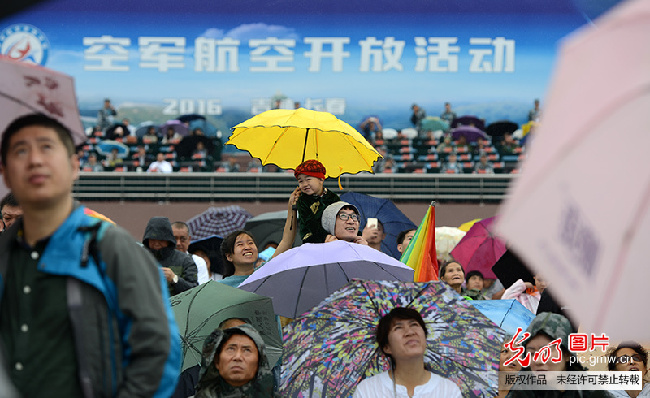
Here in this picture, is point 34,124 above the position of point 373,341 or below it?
above

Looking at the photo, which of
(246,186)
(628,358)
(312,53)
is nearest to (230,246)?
(628,358)

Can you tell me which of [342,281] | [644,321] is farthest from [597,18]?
[342,281]

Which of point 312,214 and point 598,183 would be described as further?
point 312,214

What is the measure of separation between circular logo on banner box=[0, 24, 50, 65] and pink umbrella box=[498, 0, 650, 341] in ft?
79.5

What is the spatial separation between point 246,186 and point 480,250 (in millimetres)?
13285

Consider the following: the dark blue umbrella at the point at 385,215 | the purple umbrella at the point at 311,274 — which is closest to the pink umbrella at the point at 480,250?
the dark blue umbrella at the point at 385,215

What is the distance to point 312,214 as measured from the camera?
19.9 feet

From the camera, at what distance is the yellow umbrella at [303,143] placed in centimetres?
693

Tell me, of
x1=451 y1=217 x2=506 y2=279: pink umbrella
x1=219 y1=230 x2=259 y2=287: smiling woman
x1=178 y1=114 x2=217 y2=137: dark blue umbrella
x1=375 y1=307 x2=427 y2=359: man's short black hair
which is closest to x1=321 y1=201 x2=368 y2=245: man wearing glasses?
x1=219 y1=230 x2=259 y2=287: smiling woman

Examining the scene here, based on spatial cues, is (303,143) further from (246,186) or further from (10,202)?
(246,186)

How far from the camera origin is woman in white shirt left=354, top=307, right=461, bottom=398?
13.6 ft

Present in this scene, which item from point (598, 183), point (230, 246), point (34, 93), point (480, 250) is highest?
point (34, 93)

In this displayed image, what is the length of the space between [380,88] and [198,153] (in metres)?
5.60

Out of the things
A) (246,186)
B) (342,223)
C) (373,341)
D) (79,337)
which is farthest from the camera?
(246,186)
